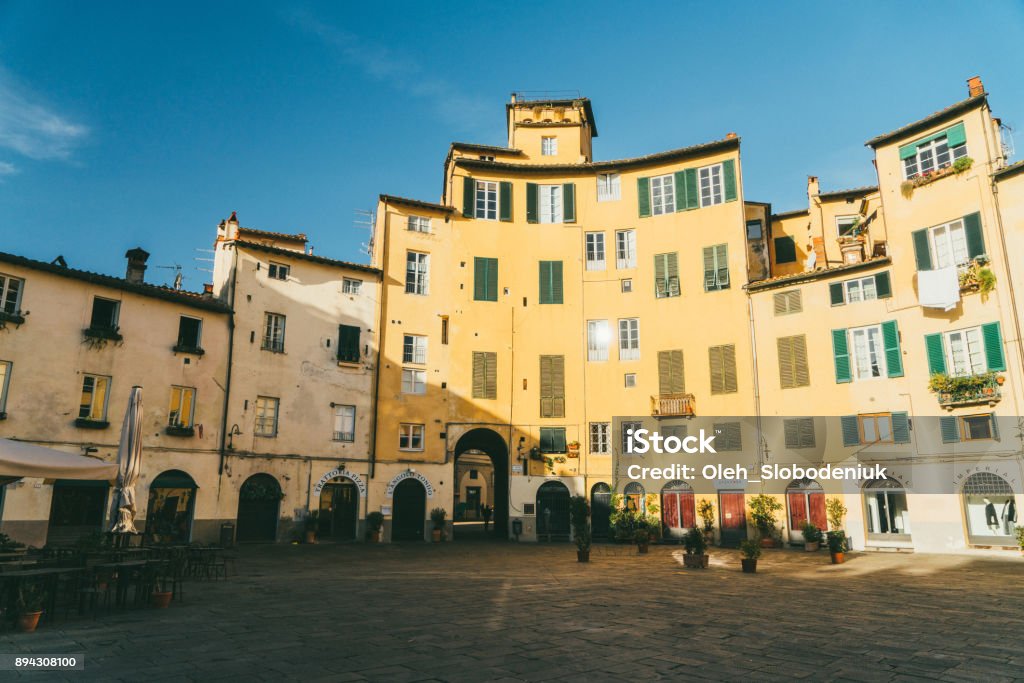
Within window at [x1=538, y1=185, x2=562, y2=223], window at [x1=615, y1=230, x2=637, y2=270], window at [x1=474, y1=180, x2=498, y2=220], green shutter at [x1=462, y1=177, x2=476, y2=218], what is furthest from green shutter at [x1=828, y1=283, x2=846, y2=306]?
green shutter at [x1=462, y1=177, x2=476, y2=218]

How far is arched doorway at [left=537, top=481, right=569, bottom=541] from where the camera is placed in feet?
102

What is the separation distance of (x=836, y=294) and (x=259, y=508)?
86.6 ft

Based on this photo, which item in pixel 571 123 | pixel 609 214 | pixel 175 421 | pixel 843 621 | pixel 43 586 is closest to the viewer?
pixel 43 586

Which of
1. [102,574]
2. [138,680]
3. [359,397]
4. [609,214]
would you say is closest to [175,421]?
[359,397]

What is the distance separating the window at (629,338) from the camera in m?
31.8

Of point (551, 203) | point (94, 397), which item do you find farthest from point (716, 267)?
point (94, 397)

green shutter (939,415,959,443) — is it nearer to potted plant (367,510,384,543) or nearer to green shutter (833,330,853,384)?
green shutter (833,330,853,384)

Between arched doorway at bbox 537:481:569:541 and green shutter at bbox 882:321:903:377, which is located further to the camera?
arched doorway at bbox 537:481:569:541

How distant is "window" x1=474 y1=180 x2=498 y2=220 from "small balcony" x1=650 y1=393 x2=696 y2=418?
42.1 ft

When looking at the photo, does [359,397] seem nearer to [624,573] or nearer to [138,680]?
[624,573]

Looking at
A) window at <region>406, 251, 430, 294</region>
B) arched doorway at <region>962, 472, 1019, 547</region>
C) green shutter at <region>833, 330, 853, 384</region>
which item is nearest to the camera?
arched doorway at <region>962, 472, 1019, 547</region>

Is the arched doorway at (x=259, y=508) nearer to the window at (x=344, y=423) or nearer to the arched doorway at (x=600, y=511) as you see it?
the window at (x=344, y=423)

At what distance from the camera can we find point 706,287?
31.2m

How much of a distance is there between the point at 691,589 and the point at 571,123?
94.5 ft
